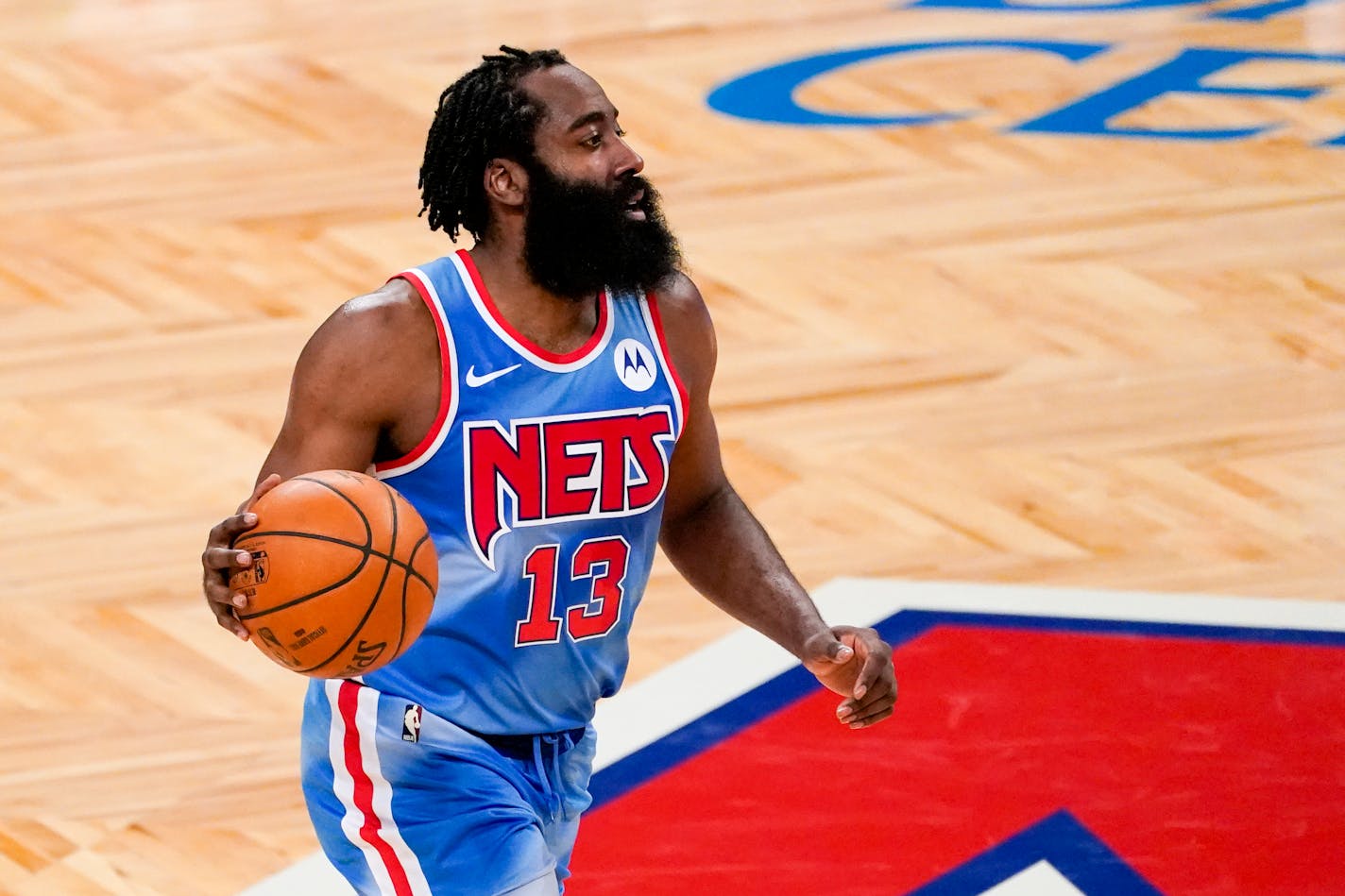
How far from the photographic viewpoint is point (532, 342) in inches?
134

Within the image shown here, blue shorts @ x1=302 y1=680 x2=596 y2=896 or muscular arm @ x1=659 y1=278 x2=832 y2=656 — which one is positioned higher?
muscular arm @ x1=659 y1=278 x2=832 y2=656

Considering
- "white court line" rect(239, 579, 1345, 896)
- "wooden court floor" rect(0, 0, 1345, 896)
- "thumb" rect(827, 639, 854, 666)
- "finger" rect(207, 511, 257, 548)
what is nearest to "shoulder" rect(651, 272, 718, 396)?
"thumb" rect(827, 639, 854, 666)

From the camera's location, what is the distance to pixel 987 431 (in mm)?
6613

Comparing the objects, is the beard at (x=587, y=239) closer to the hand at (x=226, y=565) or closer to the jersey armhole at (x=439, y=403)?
the jersey armhole at (x=439, y=403)

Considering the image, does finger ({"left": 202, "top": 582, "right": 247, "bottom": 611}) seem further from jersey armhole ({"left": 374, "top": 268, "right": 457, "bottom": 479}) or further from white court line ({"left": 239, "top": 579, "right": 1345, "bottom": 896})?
white court line ({"left": 239, "top": 579, "right": 1345, "bottom": 896})

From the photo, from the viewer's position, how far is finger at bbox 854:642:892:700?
340cm

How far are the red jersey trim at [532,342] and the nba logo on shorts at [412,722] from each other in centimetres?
59

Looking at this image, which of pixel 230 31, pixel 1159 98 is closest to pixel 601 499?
pixel 1159 98

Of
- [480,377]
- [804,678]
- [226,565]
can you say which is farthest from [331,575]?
[804,678]

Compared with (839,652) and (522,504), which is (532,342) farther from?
(839,652)

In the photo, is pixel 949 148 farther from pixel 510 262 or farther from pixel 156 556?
pixel 510 262

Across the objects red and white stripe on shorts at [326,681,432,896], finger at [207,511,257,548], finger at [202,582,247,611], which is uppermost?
finger at [207,511,257,548]

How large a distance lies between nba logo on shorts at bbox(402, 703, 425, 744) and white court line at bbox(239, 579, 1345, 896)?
164 centimetres

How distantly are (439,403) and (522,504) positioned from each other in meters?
0.20
